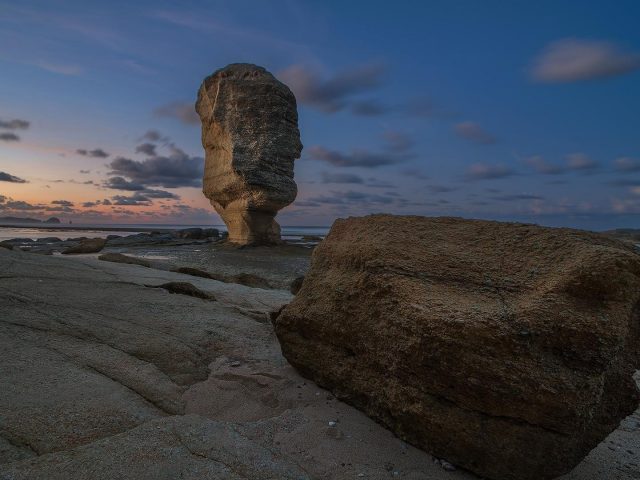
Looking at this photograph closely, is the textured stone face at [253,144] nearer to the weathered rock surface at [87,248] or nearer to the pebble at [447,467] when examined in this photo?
the weathered rock surface at [87,248]

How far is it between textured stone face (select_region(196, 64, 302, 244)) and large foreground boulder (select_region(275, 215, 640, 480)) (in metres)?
17.0

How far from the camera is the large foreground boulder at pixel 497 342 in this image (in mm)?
2439

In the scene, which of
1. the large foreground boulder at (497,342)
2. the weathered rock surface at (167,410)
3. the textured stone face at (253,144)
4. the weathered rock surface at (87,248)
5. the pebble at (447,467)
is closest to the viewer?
the weathered rock surface at (167,410)

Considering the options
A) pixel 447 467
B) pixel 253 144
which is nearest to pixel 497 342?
pixel 447 467

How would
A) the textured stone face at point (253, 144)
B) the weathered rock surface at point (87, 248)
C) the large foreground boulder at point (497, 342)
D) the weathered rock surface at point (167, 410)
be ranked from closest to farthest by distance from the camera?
the weathered rock surface at point (167, 410), the large foreground boulder at point (497, 342), the weathered rock surface at point (87, 248), the textured stone face at point (253, 144)

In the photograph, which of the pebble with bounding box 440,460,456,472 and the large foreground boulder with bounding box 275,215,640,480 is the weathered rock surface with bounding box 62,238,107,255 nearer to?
the large foreground boulder with bounding box 275,215,640,480

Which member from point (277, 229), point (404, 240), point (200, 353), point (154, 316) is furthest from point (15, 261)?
point (277, 229)

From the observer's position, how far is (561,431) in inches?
96.0

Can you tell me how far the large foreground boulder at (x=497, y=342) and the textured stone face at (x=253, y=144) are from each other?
1702 centimetres

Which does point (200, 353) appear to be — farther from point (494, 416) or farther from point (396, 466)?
point (494, 416)

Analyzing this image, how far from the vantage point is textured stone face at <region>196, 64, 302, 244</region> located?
19.8m

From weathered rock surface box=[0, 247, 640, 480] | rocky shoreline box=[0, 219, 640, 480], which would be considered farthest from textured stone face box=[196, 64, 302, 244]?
weathered rock surface box=[0, 247, 640, 480]

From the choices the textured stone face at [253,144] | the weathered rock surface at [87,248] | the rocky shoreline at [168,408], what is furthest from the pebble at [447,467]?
the textured stone face at [253,144]

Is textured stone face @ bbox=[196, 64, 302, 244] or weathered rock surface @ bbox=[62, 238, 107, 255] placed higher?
textured stone face @ bbox=[196, 64, 302, 244]
